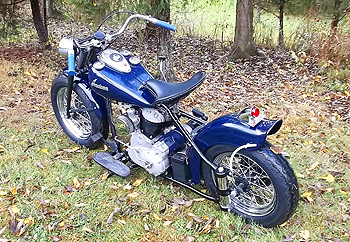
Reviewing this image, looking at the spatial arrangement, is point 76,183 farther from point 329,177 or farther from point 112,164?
point 329,177

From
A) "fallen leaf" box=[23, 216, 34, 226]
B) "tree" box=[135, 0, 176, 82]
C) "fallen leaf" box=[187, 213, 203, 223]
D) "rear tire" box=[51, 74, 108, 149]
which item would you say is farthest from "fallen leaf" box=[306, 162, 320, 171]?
"fallen leaf" box=[23, 216, 34, 226]

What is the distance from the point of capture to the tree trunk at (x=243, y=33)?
6.92 metres

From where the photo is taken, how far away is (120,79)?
3.17 m

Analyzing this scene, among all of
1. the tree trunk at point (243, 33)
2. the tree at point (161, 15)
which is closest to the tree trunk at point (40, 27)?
the tree at point (161, 15)

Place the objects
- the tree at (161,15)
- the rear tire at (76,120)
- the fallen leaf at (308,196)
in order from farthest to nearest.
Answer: the tree at (161,15) → the rear tire at (76,120) → the fallen leaf at (308,196)

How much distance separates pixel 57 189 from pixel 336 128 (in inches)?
127

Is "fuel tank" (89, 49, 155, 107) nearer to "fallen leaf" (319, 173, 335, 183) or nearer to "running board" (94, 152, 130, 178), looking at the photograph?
"running board" (94, 152, 130, 178)

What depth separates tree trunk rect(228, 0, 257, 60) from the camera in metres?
6.92

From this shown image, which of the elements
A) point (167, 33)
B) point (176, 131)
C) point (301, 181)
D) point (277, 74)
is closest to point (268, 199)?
point (301, 181)

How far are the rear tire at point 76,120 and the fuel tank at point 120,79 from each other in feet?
1.66

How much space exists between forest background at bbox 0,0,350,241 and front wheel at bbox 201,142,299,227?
5.3 inches

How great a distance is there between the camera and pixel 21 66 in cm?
655

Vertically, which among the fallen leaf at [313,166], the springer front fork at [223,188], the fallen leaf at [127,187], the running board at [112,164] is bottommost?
the fallen leaf at [313,166]

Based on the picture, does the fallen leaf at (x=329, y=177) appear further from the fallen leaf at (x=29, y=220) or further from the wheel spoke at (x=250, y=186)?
the fallen leaf at (x=29, y=220)
